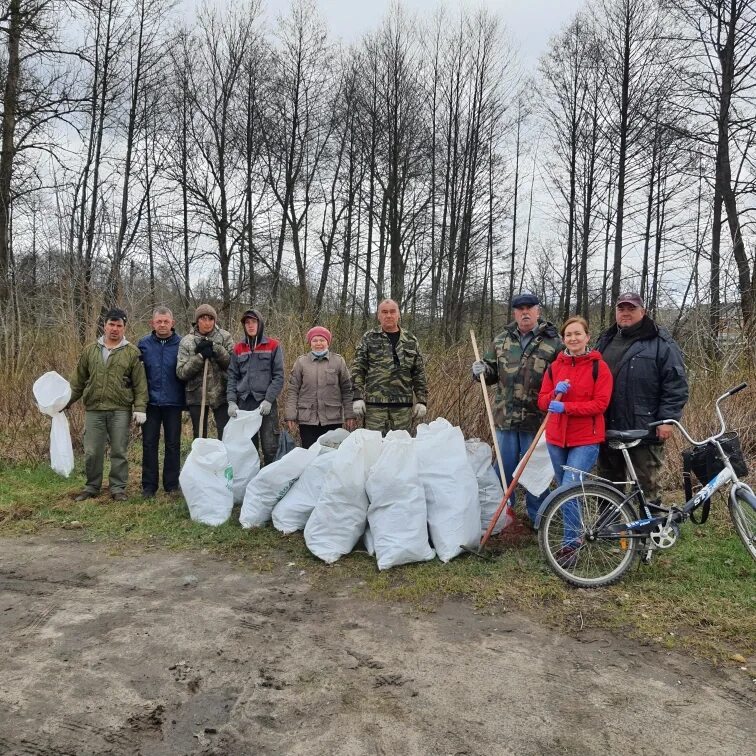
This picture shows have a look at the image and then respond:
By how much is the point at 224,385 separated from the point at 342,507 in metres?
2.03

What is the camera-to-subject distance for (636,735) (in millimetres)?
2113

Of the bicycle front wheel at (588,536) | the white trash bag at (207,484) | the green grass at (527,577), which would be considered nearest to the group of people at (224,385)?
the white trash bag at (207,484)

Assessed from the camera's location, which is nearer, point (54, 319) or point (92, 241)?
point (54, 319)

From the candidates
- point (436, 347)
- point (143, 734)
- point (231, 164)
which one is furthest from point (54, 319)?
point (231, 164)

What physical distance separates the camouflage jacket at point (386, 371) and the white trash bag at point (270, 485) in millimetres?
751

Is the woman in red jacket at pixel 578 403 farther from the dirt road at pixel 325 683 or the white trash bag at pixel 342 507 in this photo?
the white trash bag at pixel 342 507

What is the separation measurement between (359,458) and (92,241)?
1361 cm

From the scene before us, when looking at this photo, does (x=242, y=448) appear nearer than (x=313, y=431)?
Yes

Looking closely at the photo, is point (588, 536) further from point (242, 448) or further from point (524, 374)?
point (242, 448)

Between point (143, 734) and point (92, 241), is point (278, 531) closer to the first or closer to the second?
point (143, 734)

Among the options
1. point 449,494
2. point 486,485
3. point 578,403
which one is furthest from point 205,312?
point 578,403

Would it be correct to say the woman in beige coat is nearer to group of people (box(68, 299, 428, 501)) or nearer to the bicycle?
group of people (box(68, 299, 428, 501))

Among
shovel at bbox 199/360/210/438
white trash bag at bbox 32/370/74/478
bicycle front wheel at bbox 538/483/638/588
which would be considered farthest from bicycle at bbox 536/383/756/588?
white trash bag at bbox 32/370/74/478

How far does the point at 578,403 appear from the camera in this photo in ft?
11.9
